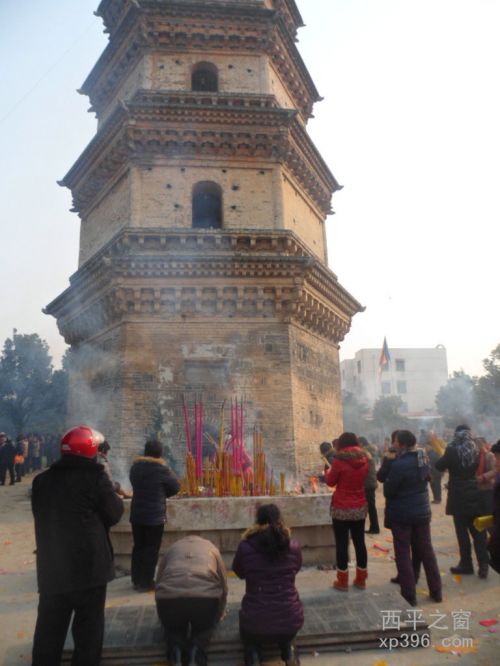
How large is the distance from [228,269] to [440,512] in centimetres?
698

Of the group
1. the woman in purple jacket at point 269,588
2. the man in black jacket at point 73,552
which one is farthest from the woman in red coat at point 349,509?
the man in black jacket at point 73,552

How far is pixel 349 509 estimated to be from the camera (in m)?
5.25

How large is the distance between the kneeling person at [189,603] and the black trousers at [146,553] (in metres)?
1.60

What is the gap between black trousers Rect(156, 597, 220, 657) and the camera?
153 inches

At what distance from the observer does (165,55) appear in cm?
1361

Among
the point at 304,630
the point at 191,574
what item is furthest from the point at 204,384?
the point at 191,574

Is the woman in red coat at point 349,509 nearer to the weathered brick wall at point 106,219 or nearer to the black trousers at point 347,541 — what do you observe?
the black trousers at point 347,541

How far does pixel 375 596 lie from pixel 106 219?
1148 centimetres

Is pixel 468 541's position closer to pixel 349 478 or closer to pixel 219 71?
pixel 349 478

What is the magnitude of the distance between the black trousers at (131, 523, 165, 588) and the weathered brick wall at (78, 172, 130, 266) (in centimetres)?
823

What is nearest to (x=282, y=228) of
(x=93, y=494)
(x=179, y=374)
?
(x=179, y=374)

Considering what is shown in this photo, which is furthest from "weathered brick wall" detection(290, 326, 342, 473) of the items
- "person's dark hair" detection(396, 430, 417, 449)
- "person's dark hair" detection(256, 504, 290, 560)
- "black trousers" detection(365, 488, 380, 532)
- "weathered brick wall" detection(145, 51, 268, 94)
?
"person's dark hair" detection(256, 504, 290, 560)

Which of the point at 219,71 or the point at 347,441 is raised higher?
the point at 219,71

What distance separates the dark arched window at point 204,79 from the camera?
13.8m
